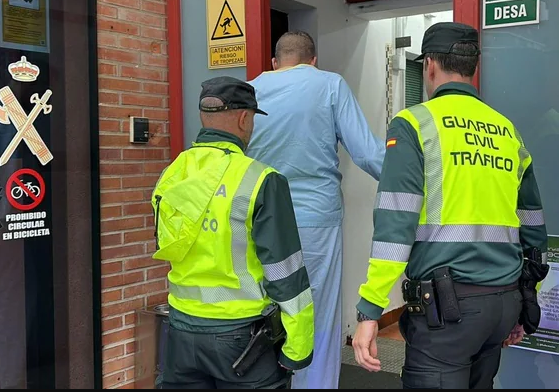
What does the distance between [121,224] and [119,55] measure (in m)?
0.96

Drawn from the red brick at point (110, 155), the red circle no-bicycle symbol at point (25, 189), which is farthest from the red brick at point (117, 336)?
the red brick at point (110, 155)

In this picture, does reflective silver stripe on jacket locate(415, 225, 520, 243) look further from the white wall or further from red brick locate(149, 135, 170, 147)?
the white wall

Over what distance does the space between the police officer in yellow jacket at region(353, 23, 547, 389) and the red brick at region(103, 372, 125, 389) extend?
201 centimetres

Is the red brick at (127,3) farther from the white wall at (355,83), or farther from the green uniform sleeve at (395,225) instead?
the green uniform sleeve at (395,225)

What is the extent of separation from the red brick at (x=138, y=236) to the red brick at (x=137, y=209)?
0.11 m

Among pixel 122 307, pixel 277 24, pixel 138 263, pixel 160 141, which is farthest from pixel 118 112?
pixel 277 24

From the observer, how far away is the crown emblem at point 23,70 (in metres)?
3.16

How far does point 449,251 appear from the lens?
2.06 m

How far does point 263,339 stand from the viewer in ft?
6.83

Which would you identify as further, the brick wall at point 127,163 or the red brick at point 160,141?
the red brick at point 160,141

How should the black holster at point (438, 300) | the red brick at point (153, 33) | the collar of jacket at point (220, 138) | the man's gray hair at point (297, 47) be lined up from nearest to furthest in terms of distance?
1. the black holster at point (438, 300)
2. the collar of jacket at point (220, 138)
3. the man's gray hair at point (297, 47)
4. the red brick at point (153, 33)

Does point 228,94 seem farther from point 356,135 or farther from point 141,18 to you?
point 141,18

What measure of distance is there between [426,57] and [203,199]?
36.8 inches

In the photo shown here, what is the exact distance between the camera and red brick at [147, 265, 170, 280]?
150 inches
